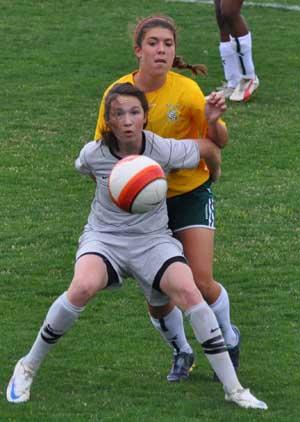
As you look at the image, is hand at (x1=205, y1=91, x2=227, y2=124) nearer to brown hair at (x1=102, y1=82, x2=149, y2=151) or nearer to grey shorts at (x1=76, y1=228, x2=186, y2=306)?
brown hair at (x1=102, y1=82, x2=149, y2=151)

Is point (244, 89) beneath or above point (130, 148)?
beneath

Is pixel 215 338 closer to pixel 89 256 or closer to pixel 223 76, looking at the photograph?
pixel 89 256

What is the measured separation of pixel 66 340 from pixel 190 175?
165 cm

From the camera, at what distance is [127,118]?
664cm

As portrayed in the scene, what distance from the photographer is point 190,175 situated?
7.14 metres

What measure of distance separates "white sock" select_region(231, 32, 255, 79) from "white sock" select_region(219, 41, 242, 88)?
0.05m

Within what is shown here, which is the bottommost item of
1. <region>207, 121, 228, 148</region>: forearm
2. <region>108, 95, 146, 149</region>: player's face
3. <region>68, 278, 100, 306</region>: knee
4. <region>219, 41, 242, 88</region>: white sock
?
<region>219, 41, 242, 88</region>: white sock

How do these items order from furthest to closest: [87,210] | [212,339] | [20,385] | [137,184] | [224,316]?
[87,210] → [224,316] → [20,385] → [212,339] → [137,184]

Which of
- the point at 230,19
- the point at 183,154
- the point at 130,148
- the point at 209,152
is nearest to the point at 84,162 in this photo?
the point at 130,148

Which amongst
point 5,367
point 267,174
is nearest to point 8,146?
point 267,174

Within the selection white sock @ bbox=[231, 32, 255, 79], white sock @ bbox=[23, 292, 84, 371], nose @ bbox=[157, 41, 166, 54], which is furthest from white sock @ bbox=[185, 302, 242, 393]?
white sock @ bbox=[231, 32, 255, 79]

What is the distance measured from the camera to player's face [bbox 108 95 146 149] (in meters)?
6.64

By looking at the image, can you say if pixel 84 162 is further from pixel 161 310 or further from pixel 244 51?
pixel 244 51

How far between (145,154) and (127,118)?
0.25 meters
